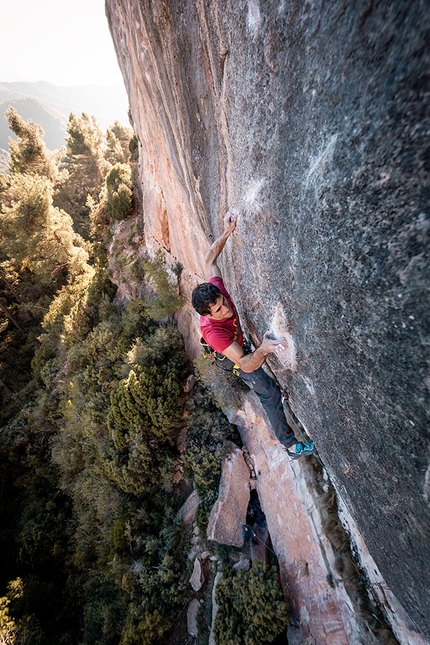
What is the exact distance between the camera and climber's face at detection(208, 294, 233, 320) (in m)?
3.35

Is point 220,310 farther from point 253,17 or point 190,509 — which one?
point 190,509

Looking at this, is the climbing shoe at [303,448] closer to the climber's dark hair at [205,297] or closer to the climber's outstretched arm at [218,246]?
the climber's dark hair at [205,297]

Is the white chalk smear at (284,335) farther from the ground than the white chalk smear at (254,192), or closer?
closer

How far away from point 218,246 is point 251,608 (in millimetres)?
6370

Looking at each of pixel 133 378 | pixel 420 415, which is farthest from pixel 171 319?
pixel 420 415

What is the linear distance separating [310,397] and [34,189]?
1997 centimetres

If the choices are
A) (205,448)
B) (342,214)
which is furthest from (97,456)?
(342,214)

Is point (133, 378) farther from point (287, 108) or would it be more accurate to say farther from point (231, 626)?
point (287, 108)

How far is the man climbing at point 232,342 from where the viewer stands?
326 centimetres

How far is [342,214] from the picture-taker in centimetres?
182

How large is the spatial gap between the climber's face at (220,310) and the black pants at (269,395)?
0.82 m

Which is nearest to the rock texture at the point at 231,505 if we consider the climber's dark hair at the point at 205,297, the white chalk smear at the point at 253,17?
the climber's dark hair at the point at 205,297

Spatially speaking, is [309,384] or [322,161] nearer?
[322,161]

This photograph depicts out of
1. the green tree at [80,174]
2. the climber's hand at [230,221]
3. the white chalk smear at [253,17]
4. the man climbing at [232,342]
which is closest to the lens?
the white chalk smear at [253,17]
